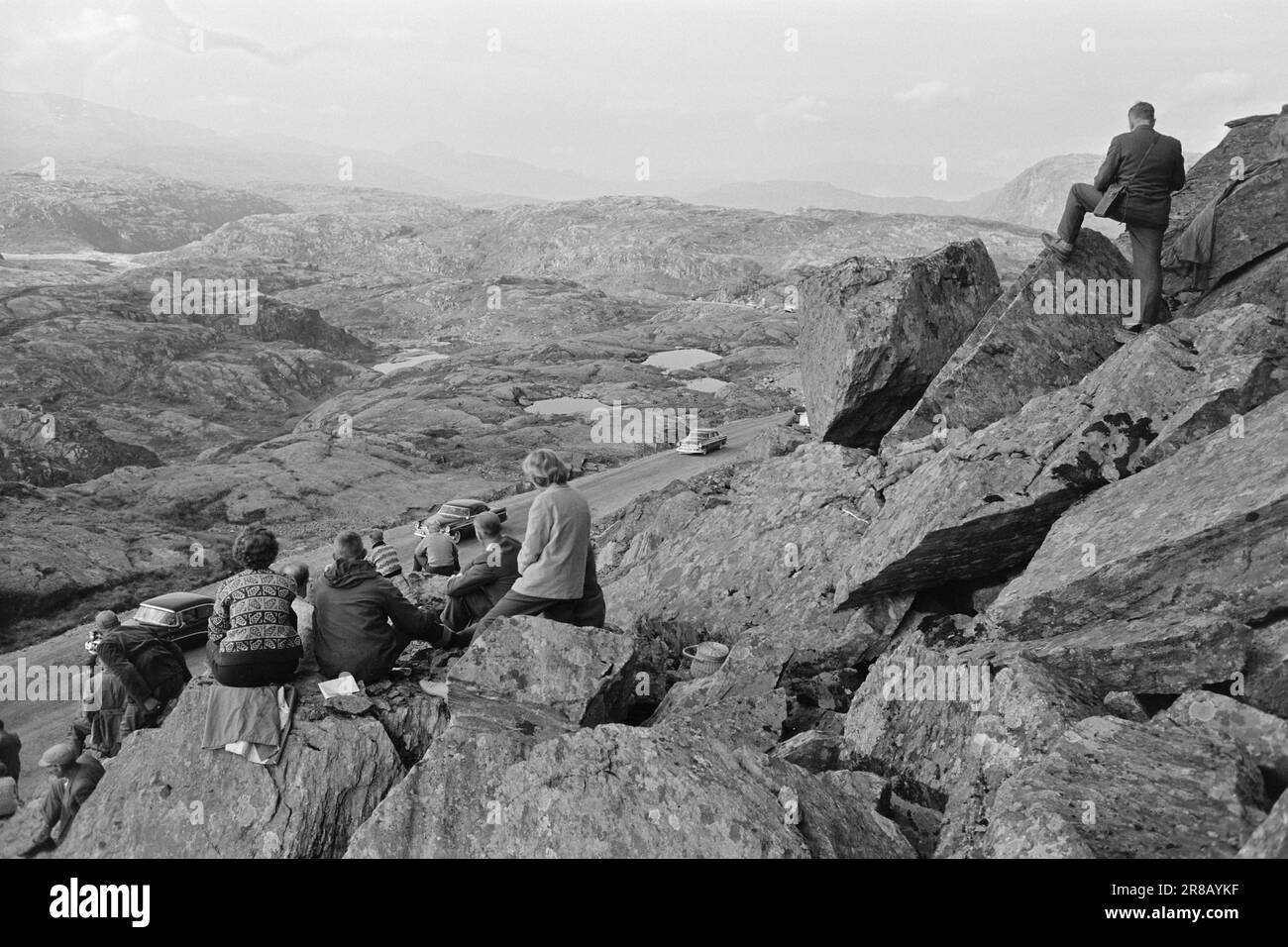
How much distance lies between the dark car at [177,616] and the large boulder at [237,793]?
2003 cm

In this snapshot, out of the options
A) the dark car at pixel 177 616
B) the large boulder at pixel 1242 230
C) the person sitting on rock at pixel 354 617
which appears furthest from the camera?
the dark car at pixel 177 616

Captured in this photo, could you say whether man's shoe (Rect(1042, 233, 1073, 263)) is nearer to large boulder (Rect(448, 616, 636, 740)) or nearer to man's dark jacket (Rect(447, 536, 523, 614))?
man's dark jacket (Rect(447, 536, 523, 614))

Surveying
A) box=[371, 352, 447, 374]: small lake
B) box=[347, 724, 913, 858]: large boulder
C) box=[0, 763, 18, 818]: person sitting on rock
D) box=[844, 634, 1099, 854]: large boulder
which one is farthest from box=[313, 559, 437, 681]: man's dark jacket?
box=[371, 352, 447, 374]: small lake

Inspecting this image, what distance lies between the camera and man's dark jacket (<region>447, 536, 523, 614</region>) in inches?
448

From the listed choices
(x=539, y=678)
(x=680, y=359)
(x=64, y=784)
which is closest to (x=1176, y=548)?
(x=539, y=678)

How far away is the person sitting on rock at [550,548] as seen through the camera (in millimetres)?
9891

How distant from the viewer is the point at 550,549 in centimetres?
1002

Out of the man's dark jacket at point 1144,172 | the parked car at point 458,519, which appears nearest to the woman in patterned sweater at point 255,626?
the man's dark jacket at point 1144,172

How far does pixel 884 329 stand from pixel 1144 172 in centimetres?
531

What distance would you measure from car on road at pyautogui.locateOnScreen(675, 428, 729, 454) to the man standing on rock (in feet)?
158

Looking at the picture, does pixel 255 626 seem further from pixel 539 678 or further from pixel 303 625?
pixel 539 678

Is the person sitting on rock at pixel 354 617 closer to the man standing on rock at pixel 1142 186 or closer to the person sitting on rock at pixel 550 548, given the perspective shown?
the person sitting on rock at pixel 550 548

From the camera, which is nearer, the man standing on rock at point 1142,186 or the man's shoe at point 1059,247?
the man standing on rock at point 1142,186

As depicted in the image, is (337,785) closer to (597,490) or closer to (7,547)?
(7,547)
